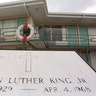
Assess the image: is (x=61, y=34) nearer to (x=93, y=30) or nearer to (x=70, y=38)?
(x=70, y=38)

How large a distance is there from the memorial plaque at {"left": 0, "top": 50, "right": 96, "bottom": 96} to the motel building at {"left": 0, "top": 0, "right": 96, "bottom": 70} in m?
6.28

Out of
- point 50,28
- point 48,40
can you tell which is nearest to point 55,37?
point 50,28

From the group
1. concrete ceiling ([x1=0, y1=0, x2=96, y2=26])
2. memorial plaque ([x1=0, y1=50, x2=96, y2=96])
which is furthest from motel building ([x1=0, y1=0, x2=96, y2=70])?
memorial plaque ([x1=0, y1=50, x2=96, y2=96])

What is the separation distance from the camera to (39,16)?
12.9m

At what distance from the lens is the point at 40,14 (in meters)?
12.6

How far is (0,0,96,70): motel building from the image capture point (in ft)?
37.7

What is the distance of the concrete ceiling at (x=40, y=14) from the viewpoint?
37.7ft

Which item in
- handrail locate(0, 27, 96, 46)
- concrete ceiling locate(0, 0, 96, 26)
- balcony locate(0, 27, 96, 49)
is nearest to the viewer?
balcony locate(0, 27, 96, 49)

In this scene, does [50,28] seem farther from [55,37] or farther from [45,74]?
[45,74]

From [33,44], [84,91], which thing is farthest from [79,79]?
[33,44]

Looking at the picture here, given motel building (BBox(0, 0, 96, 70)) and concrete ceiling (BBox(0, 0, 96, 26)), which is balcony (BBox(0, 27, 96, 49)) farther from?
concrete ceiling (BBox(0, 0, 96, 26))

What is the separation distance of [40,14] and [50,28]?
5.73 ft

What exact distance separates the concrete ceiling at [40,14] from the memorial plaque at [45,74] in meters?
7.52

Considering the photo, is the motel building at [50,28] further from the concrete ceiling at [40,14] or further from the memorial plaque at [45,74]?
the memorial plaque at [45,74]
